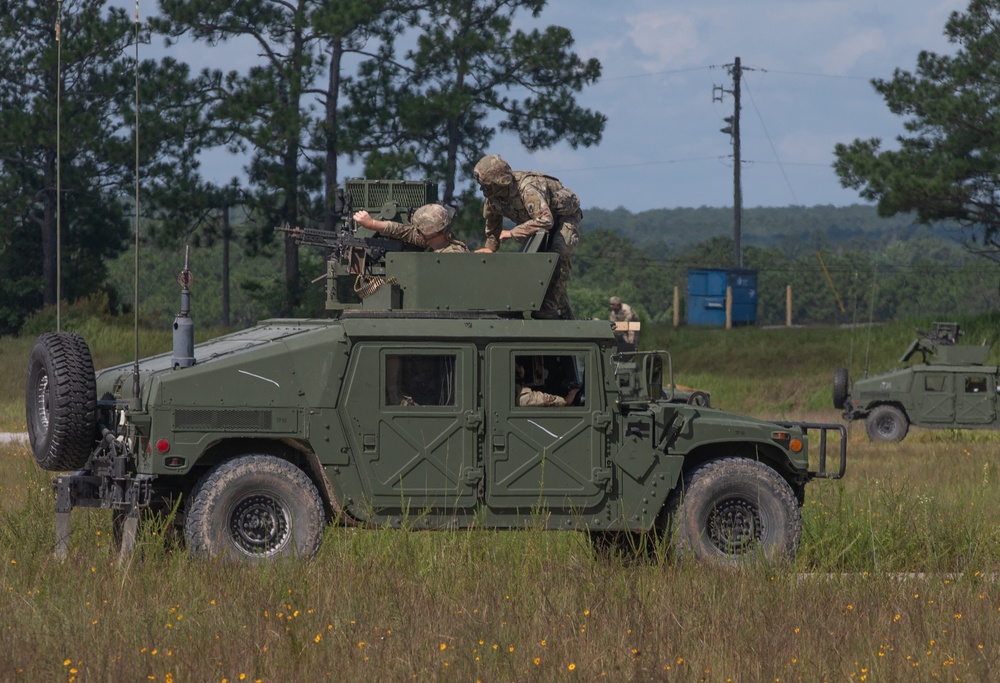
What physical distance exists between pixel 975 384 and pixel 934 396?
70 cm

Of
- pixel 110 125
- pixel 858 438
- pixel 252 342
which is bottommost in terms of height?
pixel 858 438

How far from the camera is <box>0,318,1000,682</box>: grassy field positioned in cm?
667

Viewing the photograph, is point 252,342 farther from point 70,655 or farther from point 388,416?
point 70,655

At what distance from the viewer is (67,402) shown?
901cm

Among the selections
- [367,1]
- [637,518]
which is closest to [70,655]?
[637,518]

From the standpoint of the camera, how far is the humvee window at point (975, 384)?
87.8 ft

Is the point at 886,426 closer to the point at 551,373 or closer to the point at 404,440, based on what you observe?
the point at 551,373

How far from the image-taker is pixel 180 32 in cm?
3781

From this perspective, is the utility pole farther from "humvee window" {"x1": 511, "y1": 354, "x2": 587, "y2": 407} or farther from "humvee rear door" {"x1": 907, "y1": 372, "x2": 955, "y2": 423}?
"humvee window" {"x1": 511, "y1": 354, "x2": 587, "y2": 407}

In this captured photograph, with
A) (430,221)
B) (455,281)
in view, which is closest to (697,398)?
(455,281)

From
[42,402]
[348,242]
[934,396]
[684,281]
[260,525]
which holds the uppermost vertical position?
[684,281]

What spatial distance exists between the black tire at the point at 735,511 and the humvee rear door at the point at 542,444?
560mm

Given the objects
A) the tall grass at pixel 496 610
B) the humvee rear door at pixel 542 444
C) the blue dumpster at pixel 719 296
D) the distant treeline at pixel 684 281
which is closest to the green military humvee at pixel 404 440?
the humvee rear door at pixel 542 444

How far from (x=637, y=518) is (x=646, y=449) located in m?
0.42
